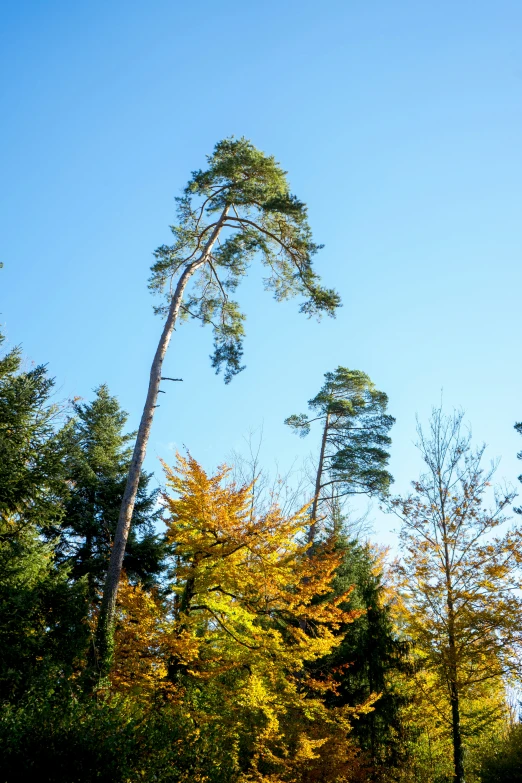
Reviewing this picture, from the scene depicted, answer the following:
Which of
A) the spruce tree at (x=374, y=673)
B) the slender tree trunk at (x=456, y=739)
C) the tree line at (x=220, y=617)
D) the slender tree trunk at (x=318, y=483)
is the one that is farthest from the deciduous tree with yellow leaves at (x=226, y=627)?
the slender tree trunk at (x=318, y=483)

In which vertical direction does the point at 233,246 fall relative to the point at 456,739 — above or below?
above

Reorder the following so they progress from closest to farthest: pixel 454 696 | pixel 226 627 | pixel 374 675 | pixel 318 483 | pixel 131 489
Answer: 1. pixel 226 627
2. pixel 131 489
3. pixel 454 696
4. pixel 374 675
5. pixel 318 483

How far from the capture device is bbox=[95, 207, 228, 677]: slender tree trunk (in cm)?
875

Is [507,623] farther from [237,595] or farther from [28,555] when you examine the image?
[28,555]

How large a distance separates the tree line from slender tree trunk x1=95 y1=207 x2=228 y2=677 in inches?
1.5

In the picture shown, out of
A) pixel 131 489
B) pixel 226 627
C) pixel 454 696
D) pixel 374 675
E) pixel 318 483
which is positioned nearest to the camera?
pixel 226 627

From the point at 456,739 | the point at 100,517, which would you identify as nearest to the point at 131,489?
the point at 100,517

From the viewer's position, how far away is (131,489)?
10328 millimetres

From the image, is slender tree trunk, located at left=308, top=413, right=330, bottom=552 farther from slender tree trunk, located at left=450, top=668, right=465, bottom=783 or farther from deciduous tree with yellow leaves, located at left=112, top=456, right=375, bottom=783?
deciduous tree with yellow leaves, located at left=112, top=456, right=375, bottom=783

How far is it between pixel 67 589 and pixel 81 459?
6.43m

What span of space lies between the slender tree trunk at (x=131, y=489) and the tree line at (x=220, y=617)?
0.04 metres

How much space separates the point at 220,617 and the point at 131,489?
10.0 feet

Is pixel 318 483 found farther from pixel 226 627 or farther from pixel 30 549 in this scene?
pixel 30 549

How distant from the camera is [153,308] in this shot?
1427cm
